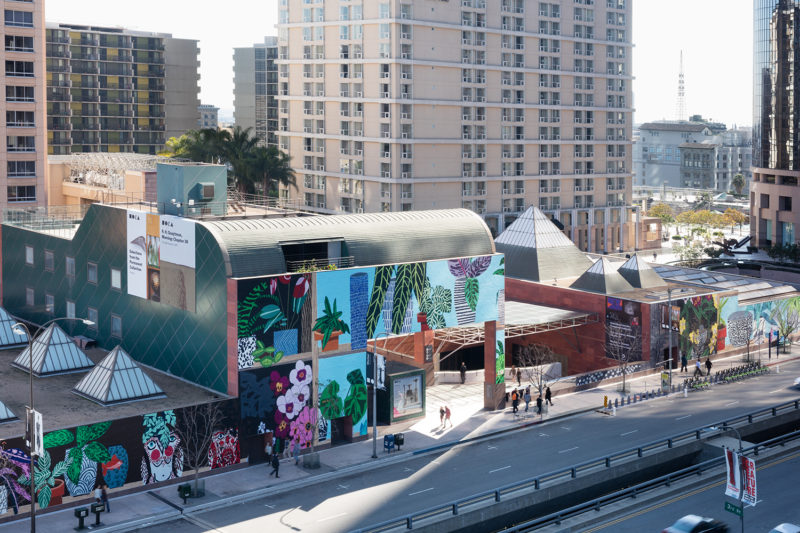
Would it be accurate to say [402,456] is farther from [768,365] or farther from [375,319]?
[768,365]

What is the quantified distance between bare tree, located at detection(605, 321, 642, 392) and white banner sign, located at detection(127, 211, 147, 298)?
1477 inches

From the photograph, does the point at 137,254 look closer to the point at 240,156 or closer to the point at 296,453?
the point at 296,453

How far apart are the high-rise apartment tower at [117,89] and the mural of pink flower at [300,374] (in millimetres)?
115241

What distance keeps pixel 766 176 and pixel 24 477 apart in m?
137

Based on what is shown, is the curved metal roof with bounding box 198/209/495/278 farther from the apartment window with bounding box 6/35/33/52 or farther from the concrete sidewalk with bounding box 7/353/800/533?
the apartment window with bounding box 6/35/33/52

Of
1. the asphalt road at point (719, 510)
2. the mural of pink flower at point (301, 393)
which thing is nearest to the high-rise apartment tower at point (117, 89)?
the mural of pink flower at point (301, 393)

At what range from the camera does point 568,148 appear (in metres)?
148

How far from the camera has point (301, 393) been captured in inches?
2419

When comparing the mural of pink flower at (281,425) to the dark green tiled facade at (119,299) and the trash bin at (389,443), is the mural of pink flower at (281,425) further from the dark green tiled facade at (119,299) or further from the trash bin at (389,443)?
the trash bin at (389,443)

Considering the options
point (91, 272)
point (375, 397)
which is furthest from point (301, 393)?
point (91, 272)

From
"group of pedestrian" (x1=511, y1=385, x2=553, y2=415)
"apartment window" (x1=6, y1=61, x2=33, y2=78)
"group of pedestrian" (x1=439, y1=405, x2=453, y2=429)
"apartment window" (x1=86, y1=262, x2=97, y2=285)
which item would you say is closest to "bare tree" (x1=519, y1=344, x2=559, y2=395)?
"group of pedestrian" (x1=511, y1=385, x2=553, y2=415)

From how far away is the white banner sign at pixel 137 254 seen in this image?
216 ft

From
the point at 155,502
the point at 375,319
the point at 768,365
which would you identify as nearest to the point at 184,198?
the point at 375,319

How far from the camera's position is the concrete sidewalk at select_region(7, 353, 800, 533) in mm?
51500
